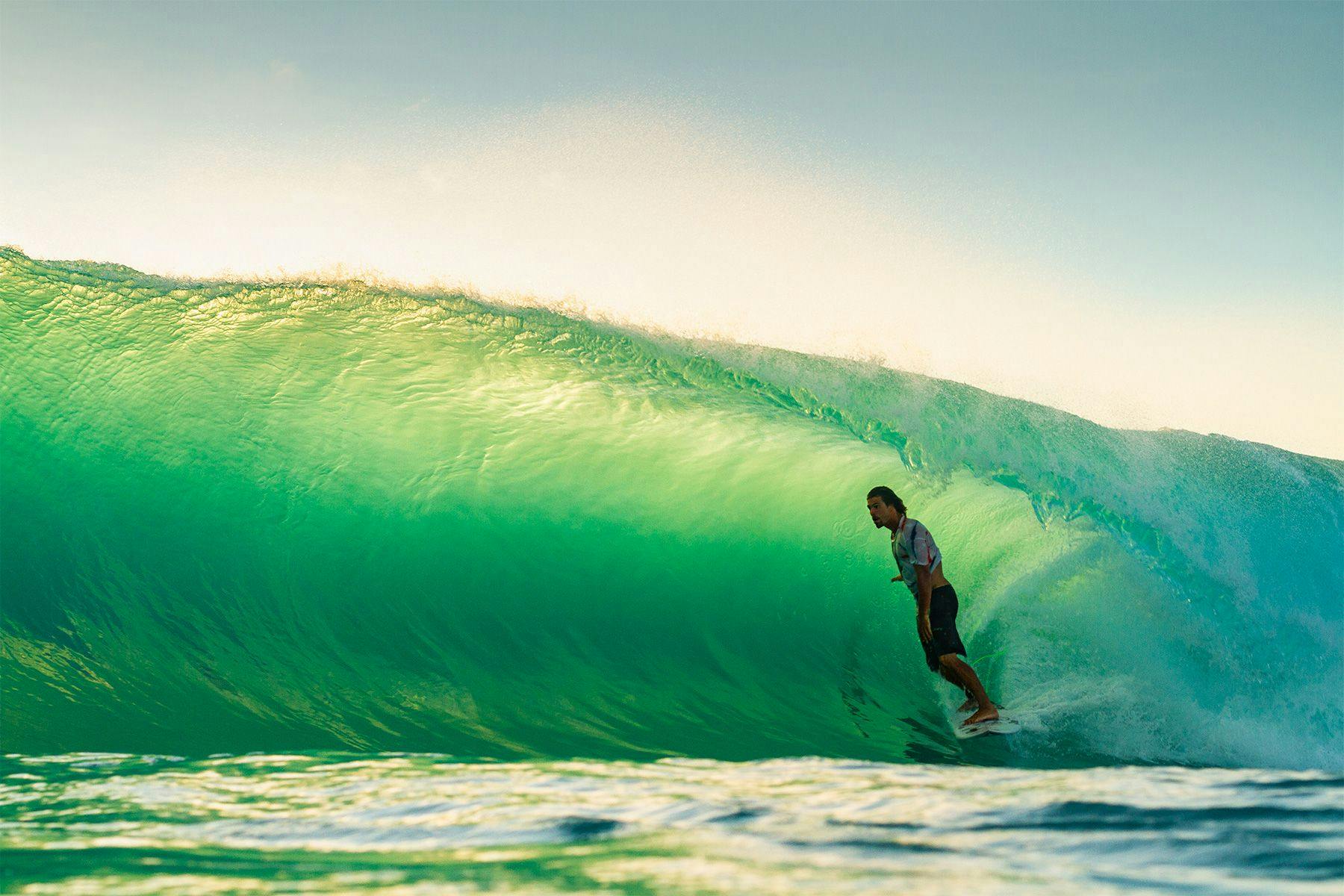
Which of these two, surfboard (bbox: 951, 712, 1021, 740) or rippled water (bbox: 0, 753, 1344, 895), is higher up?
rippled water (bbox: 0, 753, 1344, 895)

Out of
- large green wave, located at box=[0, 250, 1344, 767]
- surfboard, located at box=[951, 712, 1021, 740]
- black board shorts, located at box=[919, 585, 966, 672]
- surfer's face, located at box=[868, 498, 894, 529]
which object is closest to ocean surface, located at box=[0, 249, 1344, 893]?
large green wave, located at box=[0, 250, 1344, 767]

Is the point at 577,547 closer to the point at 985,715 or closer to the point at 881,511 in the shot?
the point at 881,511

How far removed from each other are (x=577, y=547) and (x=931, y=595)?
7.05ft

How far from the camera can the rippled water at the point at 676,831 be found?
1740 mm

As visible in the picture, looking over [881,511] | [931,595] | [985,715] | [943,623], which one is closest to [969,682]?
[985,715]

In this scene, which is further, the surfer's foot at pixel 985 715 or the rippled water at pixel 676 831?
the surfer's foot at pixel 985 715

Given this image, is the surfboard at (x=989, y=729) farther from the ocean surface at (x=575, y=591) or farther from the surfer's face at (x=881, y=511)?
the surfer's face at (x=881, y=511)

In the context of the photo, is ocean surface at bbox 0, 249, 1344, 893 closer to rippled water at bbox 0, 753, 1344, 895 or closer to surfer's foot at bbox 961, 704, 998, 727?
rippled water at bbox 0, 753, 1344, 895

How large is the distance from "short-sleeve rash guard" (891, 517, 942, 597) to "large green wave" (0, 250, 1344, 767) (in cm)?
72

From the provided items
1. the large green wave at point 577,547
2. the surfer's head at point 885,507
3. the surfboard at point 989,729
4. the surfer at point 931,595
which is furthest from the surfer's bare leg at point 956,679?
the surfer's head at point 885,507

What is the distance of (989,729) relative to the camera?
4.14 m

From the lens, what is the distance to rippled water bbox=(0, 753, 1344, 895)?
68.5 inches

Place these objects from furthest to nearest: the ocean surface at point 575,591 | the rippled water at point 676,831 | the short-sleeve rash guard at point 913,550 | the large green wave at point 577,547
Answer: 1. the large green wave at point 577,547
2. the short-sleeve rash guard at point 913,550
3. the ocean surface at point 575,591
4. the rippled water at point 676,831

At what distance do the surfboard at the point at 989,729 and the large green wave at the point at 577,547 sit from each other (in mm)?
113
